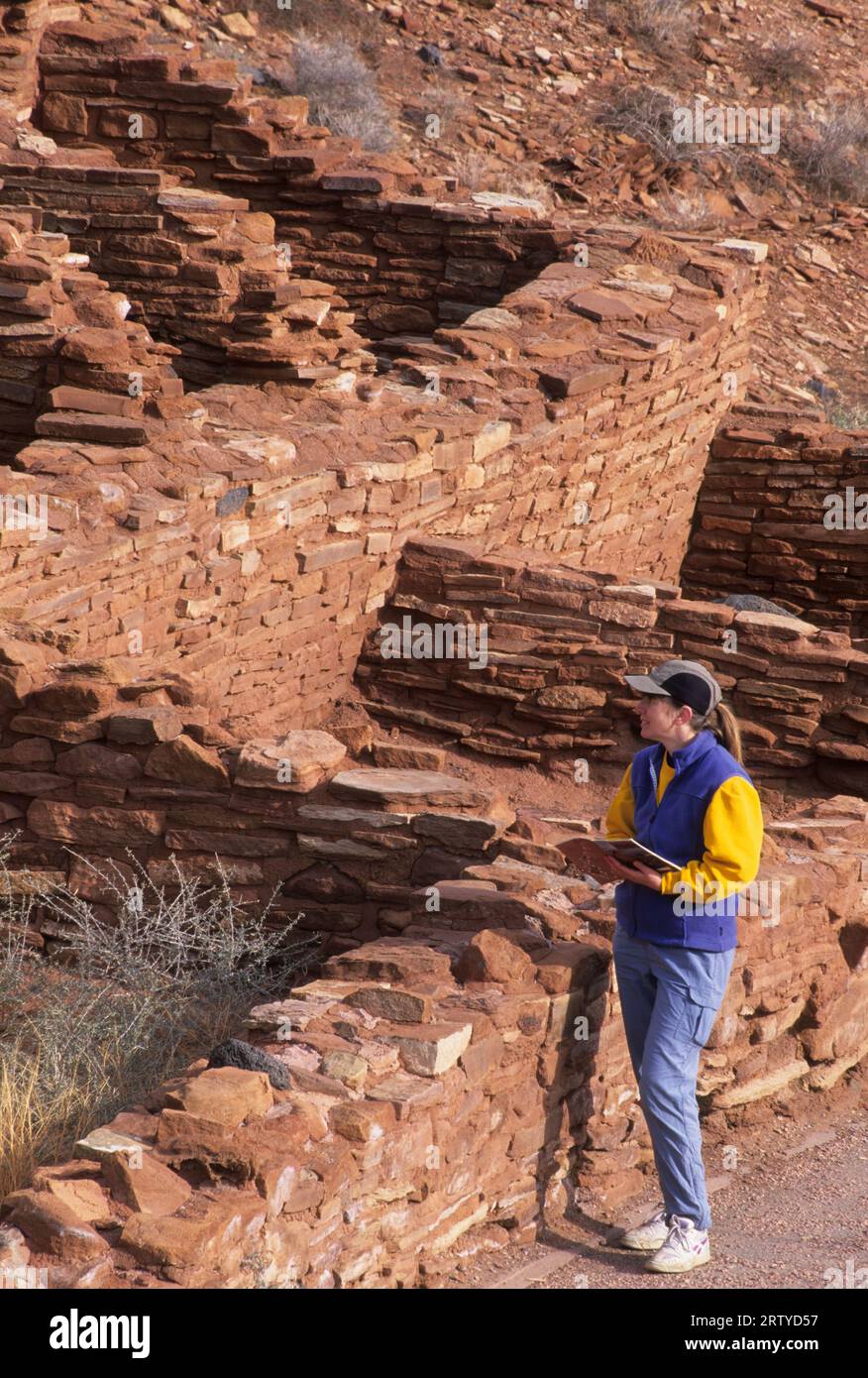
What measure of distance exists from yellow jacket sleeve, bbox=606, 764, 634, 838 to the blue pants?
0.28 metres

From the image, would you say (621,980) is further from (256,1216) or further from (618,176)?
(618,176)

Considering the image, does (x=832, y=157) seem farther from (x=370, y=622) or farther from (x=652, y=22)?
(x=370, y=622)

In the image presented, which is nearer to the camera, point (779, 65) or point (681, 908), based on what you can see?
point (681, 908)

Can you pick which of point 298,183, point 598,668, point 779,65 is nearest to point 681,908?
point 598,668

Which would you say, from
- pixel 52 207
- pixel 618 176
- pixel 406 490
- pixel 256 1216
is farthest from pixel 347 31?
pixel 256 1216

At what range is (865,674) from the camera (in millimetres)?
8727

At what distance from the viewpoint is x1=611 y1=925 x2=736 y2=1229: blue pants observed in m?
5.04

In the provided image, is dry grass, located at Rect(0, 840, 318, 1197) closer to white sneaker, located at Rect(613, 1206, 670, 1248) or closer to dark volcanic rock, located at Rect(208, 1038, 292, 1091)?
dark volcanic rock, located at Rect(208, 1038, 292, 1091)

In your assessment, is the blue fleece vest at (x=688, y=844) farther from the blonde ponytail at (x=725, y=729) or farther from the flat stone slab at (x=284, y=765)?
the flat stone slab at (x=284, y=765)

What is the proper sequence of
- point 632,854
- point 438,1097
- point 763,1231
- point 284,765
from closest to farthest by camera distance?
point 438,1097 → point 632,854 → point 763,1231 → point 284,765

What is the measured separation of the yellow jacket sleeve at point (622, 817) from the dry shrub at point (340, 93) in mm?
14135

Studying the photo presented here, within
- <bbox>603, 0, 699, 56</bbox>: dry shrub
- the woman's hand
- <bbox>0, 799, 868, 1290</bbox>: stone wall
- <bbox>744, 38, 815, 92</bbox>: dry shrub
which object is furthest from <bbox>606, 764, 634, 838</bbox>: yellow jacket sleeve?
<bbox>744, 38, 815, 92</bbox>: dry shrub

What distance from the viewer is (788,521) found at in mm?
13078

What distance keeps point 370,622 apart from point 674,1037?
4.80 meters
